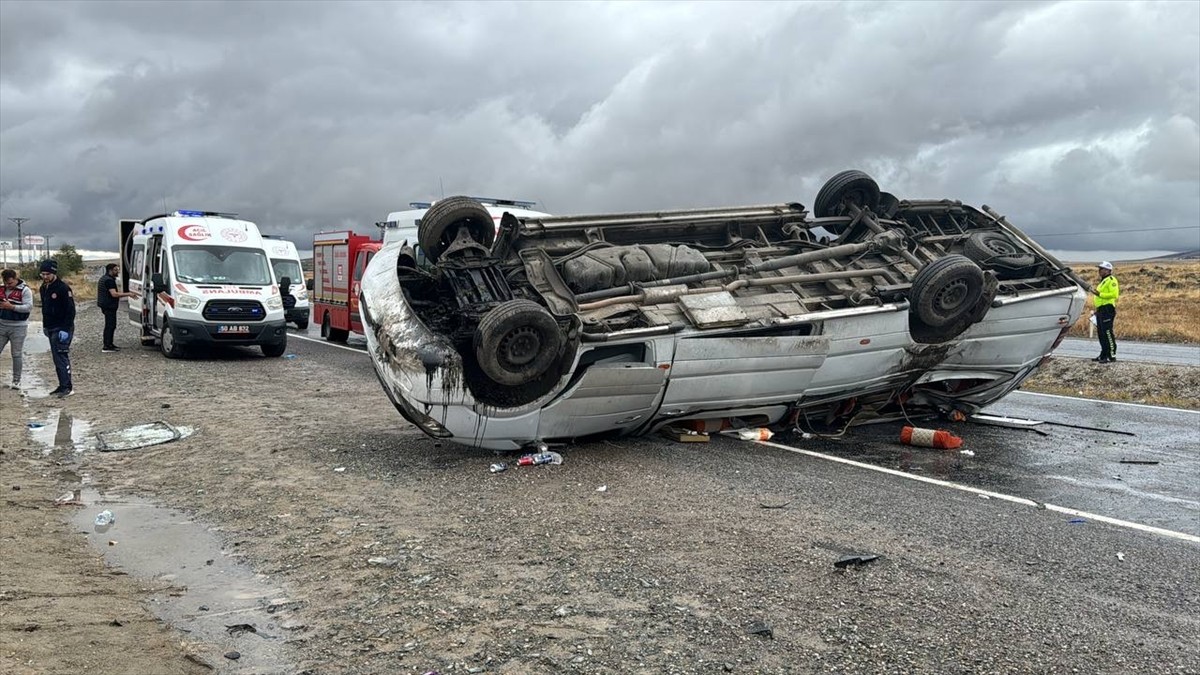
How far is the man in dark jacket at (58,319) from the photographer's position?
416 inches

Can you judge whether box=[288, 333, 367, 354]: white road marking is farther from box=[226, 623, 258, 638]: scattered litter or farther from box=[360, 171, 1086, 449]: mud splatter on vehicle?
box=[226, 623, 258, 638]: scattered litter

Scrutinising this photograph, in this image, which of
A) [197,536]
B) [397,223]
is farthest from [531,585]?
[397,223]

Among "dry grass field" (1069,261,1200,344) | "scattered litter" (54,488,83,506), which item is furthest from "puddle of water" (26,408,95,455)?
"dry grass field" (1069,261,1200,344)

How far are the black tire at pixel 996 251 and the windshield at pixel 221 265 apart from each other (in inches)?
458

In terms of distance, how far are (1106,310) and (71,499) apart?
584 inches

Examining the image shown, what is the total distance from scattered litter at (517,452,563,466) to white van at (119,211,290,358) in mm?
9699

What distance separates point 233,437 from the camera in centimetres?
788

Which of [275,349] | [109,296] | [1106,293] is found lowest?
[275,349]

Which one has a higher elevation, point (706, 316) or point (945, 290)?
point (945, 290)

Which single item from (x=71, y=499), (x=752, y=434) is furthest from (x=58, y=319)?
(x=752, y=434)

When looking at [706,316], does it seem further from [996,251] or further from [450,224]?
[996,251]

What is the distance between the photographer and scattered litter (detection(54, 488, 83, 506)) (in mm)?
5886

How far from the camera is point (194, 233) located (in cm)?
1519

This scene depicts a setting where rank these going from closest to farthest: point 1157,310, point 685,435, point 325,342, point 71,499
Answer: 1. point 71,499
2. point 685,435
3. point 325,342
4. point 1157,310
